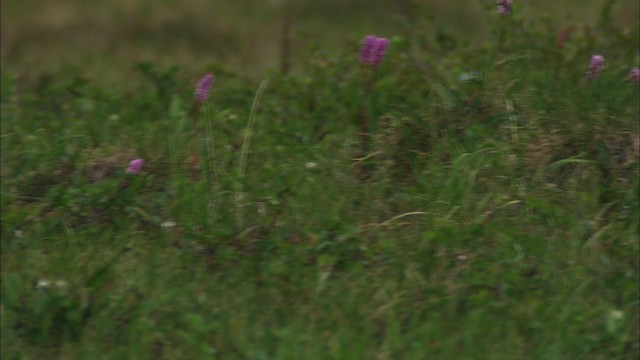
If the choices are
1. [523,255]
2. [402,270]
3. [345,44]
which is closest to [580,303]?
[523,255]

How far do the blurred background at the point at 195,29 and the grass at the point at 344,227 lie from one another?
0.96 m

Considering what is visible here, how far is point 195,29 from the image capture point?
20.5 ft

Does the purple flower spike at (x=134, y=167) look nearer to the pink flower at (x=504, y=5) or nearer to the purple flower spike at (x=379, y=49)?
the purple flower spike at (x=379, y=49)

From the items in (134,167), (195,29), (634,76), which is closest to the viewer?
(134,167)

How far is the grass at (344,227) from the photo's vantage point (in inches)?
143

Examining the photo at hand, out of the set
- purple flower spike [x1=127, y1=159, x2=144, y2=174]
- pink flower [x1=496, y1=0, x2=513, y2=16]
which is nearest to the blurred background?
pink flower [x1=496, y1=0, x2=513, y2=16]

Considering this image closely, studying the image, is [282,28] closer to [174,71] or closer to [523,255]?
[174,71]

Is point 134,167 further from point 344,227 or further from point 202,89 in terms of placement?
point 344,227

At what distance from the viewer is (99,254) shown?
404 centimetres

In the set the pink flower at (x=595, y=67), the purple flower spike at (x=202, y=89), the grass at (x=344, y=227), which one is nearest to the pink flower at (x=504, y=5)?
the grass at (x=344, y=227)

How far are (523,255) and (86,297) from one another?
4.80ft

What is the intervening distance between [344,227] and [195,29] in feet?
8.35

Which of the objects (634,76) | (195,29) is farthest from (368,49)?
(195,29)

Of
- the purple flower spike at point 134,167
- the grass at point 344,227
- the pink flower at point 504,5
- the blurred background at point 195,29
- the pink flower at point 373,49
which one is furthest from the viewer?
the blurred background at point 195,29
